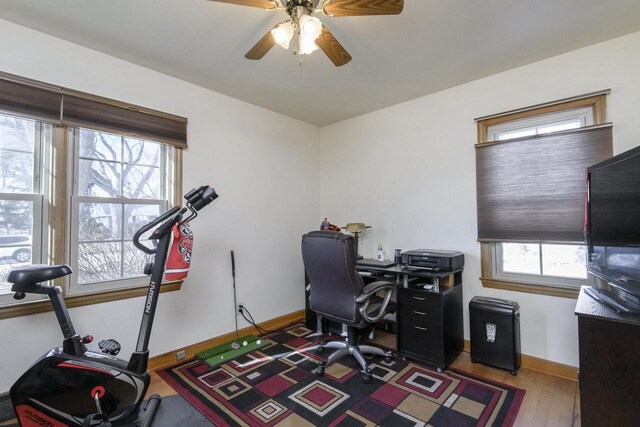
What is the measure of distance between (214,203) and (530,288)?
2.95 meters

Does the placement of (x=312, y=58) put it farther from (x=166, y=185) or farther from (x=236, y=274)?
(x=236, y=274)

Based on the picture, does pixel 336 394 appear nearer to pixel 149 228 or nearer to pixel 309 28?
pixel 149 228

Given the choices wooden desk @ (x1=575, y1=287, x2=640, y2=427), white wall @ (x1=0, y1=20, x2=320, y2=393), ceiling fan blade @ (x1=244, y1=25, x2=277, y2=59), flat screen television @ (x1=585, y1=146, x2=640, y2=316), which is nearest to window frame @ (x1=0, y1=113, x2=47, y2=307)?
white wall @ (x1=0, y1=20, x2=320, y2=393)

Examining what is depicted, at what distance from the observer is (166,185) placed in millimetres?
2727

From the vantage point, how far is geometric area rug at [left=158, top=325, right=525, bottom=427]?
1.88 metres

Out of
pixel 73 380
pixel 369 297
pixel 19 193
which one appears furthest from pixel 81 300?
pixel 369 297

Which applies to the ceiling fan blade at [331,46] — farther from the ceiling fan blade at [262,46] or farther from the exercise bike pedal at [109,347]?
the exercise bike pedal at [109,347]

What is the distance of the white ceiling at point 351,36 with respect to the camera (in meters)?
1.85

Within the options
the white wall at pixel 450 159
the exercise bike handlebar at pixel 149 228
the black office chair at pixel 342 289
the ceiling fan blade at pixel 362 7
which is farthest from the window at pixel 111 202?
the white wall at pixel 450 159

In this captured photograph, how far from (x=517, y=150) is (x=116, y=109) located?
130 inches

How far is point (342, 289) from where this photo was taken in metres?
2.35

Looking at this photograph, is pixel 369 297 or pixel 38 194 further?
pixel 369 297

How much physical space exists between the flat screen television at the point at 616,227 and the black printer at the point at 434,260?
35.4 inches

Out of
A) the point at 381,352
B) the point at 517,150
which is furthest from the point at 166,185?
the point at 517,150
